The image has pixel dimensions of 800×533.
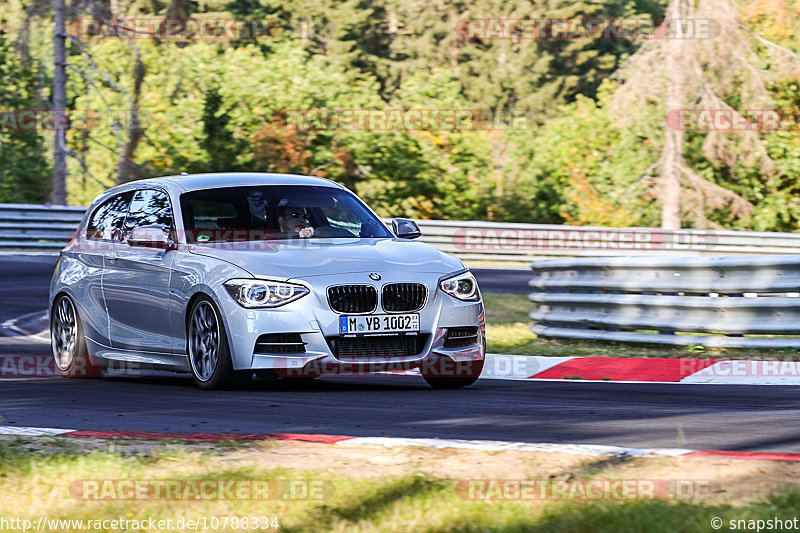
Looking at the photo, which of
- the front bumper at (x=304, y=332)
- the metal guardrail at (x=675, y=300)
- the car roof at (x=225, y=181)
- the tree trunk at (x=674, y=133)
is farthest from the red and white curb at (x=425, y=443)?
the tree trunk at (x=674, y=133)

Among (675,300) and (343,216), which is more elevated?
(343,216)

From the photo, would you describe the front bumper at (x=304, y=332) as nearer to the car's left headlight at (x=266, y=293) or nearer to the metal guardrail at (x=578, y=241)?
the car's left headlight at (x=266, y=293)

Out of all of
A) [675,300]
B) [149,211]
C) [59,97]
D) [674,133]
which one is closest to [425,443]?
[149,211]

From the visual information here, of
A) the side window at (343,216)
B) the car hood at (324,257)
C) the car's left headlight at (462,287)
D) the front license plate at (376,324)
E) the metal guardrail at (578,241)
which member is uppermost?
the side window at (343,216)

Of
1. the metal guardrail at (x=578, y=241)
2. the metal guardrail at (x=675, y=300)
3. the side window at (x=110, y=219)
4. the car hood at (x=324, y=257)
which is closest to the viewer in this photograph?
the car hood at (x=324, y=257)

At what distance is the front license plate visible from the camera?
8.11m

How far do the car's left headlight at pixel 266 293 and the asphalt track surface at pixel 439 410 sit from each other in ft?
2.01

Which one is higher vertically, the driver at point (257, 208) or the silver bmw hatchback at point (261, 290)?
the driver at point (257, 208)

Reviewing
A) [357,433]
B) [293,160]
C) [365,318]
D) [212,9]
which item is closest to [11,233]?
[293,160]

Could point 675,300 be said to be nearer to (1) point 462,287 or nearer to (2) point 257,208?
(1) point 462,287

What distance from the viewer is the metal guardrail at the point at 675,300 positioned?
10.2 meters

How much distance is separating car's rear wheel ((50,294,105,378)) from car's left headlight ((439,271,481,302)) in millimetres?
3296

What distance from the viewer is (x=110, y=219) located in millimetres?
10320

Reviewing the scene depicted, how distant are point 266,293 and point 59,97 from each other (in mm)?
21504
